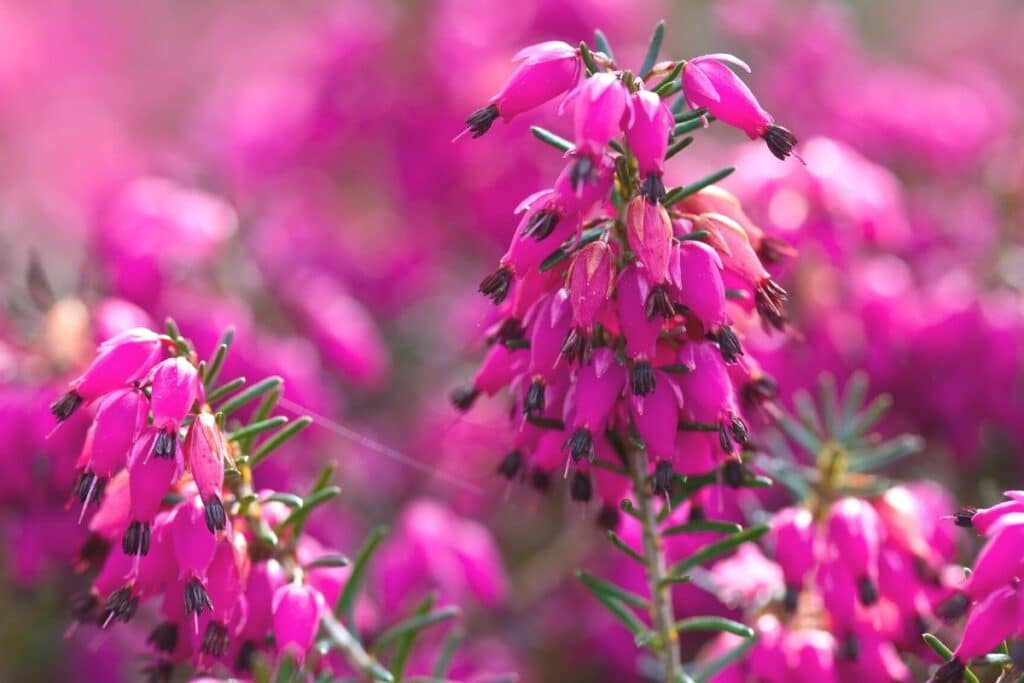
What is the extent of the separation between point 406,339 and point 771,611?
308 centimetres

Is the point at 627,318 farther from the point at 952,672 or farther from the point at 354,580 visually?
the point at 354,580

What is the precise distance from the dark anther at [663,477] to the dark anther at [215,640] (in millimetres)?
734

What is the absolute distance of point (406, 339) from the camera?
5.39 meters

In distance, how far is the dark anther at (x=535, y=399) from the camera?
1937mm

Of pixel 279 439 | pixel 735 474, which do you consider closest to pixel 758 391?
pixel 735 474

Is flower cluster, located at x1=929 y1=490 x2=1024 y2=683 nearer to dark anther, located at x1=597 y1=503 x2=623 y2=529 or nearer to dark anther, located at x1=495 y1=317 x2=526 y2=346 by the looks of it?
dark anther, located at x1=597 y1=503 x2=623 y2=529

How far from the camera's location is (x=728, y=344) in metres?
1.93

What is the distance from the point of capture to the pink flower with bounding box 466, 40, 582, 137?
200 cm

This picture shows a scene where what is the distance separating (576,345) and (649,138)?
12.8 inches

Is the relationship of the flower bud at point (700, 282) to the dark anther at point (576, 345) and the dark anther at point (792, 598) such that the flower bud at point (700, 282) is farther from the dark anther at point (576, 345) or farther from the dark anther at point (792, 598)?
the dark anther at point (792, 598)

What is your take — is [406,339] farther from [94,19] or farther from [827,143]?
[94,19]

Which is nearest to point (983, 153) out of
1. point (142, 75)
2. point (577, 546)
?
point (577, 546)

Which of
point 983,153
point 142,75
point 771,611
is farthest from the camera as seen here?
point 142,75

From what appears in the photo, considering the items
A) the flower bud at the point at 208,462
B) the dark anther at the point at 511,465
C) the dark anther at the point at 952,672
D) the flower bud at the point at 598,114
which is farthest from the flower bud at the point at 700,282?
the flower bud at the point at 208,462
